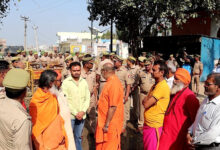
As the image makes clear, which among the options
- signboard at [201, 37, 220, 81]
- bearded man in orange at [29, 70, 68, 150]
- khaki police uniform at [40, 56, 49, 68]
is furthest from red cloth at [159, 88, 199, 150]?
khaki police uniform at [40, 56, 49, 68]

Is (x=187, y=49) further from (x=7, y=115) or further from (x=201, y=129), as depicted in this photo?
(x=7, y=115)

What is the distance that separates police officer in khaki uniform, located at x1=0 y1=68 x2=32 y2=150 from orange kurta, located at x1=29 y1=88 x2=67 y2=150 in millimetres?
540

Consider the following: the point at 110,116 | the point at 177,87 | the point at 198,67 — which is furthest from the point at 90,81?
the point at 198,67

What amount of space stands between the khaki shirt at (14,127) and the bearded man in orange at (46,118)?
0.61m

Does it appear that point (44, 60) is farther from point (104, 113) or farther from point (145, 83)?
point (104, 113)

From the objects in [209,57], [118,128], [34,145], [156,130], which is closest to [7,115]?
[34,145]

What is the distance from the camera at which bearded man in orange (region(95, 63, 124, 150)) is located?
3.19 m

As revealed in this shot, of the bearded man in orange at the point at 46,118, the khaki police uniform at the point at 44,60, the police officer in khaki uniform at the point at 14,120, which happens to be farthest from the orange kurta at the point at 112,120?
the khaki police uniform at the point at 44,60

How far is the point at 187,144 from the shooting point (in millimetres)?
2672

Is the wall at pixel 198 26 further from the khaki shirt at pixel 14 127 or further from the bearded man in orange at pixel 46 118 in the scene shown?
the khaki shirt at pixel 14 127

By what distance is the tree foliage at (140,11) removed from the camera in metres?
12.2

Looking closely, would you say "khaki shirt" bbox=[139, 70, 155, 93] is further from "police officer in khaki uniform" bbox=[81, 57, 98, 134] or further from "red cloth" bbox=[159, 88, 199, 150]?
"red cloth" bbox=[159, 88, 199, 150]

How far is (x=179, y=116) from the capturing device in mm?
2818

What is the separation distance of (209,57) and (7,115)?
47.3 ft
